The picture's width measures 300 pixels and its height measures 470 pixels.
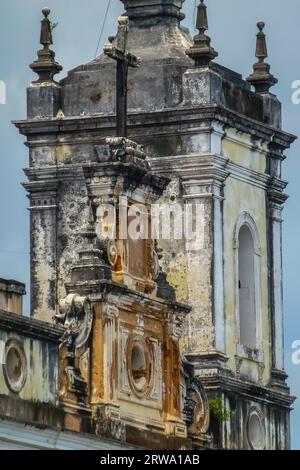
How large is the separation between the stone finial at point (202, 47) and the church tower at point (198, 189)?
0.02m

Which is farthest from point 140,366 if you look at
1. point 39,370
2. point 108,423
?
point 39,370

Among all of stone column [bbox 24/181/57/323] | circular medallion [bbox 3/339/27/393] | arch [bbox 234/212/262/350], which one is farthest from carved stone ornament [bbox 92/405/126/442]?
arch [bbox 234/212/262/350]

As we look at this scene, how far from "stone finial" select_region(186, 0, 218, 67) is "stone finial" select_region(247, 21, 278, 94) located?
2.29 meters

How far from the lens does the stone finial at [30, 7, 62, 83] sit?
88188 mm

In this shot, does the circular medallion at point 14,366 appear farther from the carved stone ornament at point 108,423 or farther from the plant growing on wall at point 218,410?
the plant growing on wall at point 218,410

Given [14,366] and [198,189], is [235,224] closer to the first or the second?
[198,189]

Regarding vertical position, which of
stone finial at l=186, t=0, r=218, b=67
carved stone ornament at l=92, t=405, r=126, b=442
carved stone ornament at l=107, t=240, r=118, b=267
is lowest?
carved stone ornament at l=92, t=405, r=126, b=442

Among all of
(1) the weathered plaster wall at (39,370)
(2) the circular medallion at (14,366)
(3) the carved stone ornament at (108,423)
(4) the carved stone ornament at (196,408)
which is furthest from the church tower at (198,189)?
(2) the circular medallion at (14,366)

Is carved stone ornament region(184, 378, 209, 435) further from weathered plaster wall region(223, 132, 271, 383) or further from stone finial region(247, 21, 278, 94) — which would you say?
stone finial region(247, 21, 278, 94)

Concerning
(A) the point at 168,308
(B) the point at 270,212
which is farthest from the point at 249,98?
(A) the point at 168,308

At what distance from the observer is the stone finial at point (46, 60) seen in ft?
289

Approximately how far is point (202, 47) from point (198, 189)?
2.52 m

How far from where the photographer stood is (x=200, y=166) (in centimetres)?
8675
